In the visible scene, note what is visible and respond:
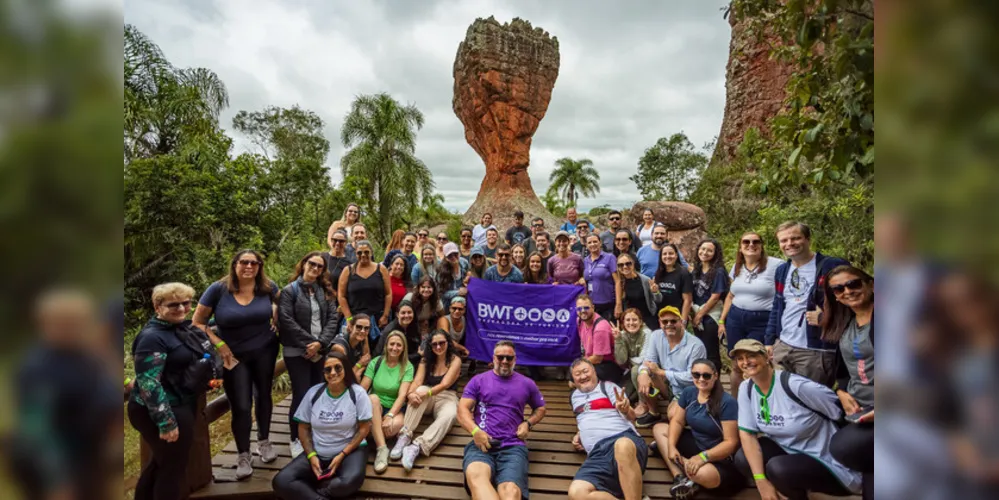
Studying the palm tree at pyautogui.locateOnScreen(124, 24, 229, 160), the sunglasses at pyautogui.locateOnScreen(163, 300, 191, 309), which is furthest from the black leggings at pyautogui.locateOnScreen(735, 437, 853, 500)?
the palm tree at pyautogui.locateOnScreen(124, 24, 229, 160)

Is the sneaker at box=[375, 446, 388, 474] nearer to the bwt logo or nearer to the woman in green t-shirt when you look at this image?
the woman in green t-shirt

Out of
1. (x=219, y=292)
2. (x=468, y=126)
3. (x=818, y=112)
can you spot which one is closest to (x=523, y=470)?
(x=219, y=292)

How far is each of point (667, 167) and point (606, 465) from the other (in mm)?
22160

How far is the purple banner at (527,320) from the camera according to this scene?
Answer: 6516 mm

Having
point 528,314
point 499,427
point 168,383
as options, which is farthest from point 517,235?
point 168,383

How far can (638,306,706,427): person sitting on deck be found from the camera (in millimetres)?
4676

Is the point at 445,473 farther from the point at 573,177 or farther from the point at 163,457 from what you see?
the point at 573,177

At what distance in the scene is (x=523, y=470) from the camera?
4008mm

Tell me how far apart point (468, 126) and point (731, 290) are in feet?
66.6

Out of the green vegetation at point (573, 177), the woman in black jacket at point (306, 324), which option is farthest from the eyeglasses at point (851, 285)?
the green vegetation at point (573, 177)
